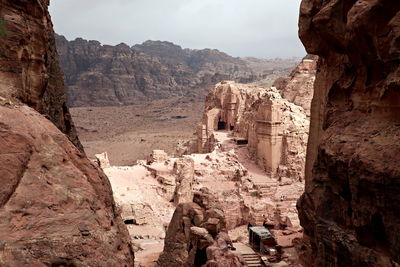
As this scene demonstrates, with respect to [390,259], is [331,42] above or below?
above

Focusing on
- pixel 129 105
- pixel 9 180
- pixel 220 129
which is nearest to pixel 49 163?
pixel 9 180

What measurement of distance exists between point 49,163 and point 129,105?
286 ft

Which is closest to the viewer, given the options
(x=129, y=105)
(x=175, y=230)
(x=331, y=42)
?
(x=331, y=42)

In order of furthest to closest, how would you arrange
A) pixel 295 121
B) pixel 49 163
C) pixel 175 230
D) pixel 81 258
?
1. pixel 295 121
2. pixel 175 230
3. pixel 49 163
4. pixel 81 258

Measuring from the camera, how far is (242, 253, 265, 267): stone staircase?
50.4ft

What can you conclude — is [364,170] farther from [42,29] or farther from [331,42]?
[42,29]

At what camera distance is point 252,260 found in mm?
15836

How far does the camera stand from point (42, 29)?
862cm

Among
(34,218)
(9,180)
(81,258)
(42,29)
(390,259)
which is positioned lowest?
(390,259)

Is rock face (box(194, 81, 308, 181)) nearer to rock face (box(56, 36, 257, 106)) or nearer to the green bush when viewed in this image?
the green bush

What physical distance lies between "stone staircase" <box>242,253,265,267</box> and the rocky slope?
9.96 meters

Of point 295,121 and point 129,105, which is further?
point 129,105

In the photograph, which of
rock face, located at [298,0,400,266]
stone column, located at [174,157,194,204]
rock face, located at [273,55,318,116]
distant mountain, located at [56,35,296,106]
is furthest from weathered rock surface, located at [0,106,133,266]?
distant mountain, located at [56,35,296,106]

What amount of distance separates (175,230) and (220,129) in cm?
3098
